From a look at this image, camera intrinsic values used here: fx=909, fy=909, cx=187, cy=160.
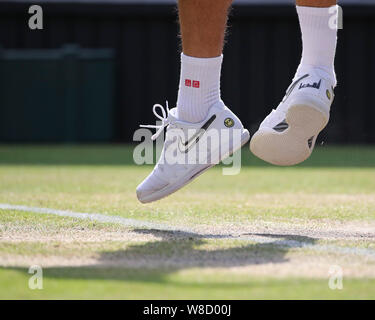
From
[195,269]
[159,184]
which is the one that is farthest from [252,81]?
[195,269]

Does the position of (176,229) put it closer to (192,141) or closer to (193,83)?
(192,141)

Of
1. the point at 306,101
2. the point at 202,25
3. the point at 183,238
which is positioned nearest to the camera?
the point at 183,238

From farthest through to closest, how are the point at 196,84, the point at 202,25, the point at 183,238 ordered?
the point at 196,84
the point at 202,25
the point at 183,238

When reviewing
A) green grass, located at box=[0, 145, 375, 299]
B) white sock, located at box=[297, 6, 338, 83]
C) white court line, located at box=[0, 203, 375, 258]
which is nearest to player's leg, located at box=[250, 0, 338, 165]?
white sock, located at box=[297, 6, 338, 83]

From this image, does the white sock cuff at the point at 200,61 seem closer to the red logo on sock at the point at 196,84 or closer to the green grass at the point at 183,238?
the red logo on sock at the point at 196,84

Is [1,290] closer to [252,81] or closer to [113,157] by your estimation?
[113,157]

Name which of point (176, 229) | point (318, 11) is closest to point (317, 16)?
point (318, 11)

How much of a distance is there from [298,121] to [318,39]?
327 millimetres

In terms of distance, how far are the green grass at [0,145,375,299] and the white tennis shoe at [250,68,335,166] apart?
9.3 inches

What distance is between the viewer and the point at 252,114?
9359 mm

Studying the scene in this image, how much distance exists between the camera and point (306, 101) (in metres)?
2.72

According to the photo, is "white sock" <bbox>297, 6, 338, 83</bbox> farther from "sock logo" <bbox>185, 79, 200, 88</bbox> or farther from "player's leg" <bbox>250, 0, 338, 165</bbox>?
"sock logo" <bbox>185, 79, 200, 88</bbox>

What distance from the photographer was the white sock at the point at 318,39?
9.54ft

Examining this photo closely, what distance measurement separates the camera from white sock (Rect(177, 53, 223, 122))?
2.93 meters
